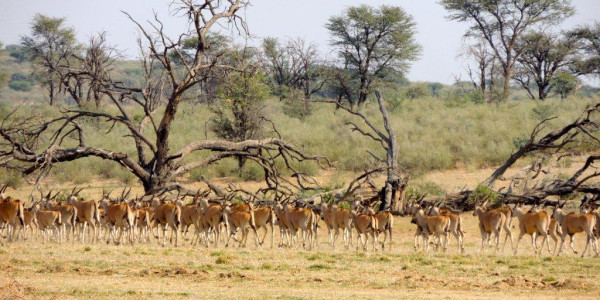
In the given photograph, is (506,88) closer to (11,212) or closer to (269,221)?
(269,221)

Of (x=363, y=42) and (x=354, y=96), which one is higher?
(x=363, y=42)

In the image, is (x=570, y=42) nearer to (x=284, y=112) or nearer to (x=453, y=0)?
(x=453, y=0)

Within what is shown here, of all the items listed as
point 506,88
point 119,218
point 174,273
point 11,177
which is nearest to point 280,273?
point 174,273

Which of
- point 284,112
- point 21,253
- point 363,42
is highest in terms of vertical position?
point 363,42

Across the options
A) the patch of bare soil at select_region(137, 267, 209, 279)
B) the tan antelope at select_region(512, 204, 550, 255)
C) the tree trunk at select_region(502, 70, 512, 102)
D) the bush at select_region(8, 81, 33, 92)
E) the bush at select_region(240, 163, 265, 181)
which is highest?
the bush at select_region(8, 81, 33, 92)

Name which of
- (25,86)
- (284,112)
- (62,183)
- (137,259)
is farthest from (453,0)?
(25,86)

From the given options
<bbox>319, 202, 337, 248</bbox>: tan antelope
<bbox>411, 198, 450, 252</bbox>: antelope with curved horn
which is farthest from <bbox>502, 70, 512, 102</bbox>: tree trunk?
<bbox>411, 198, 450, 252</bbox>: antelope with curved horn

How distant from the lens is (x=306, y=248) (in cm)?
1784

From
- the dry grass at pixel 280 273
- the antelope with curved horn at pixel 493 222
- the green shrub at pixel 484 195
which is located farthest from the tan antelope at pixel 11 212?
the green shrub at pixel 484 195

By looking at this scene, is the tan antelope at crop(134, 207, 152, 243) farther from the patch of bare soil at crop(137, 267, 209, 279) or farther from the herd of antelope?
the patch of bare soil at crop(137, 267, 209, 279)

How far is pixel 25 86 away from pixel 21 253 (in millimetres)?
70876

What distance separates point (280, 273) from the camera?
13.9m

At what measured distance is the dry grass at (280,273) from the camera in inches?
473

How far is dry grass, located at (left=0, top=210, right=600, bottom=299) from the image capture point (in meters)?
12.0
